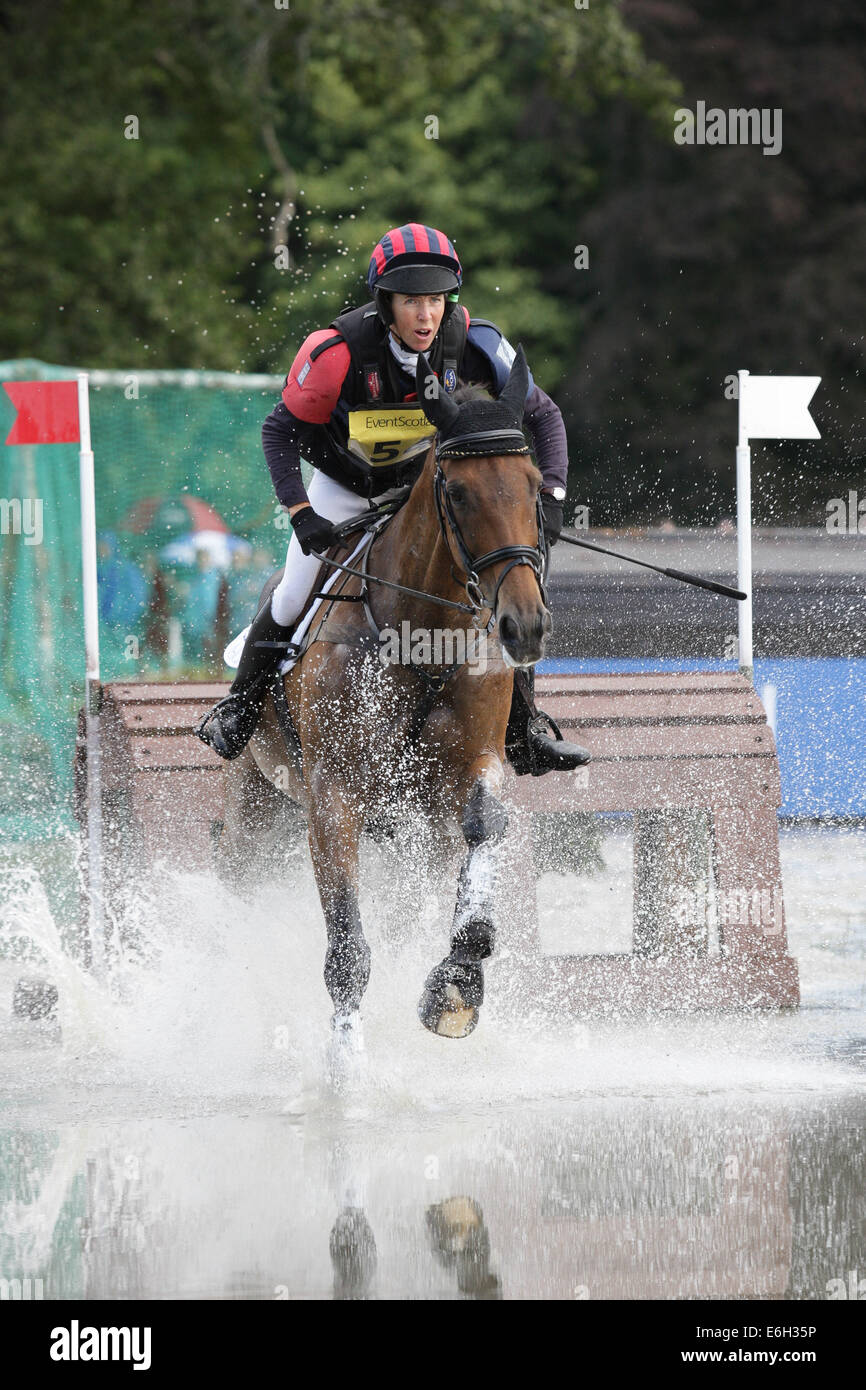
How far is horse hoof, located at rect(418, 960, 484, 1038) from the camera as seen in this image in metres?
5.70

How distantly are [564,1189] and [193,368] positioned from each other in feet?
68.9

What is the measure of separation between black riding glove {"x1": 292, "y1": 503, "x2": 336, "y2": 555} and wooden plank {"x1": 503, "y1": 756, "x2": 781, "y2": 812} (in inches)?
70.7

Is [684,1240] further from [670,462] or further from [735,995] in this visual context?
[670,462]

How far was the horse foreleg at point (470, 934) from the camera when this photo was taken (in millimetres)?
5691

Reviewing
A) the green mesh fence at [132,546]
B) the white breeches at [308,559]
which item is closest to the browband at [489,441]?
the white breeches at [308,559]

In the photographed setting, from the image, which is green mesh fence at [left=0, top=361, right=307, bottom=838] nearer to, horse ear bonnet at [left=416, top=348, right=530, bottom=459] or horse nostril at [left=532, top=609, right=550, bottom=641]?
horse ear bonnet at [left=416, top=348, right=530, bottom=459]

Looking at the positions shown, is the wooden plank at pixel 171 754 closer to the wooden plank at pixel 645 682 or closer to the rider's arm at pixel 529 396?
the wooden plank at pixel 645 682

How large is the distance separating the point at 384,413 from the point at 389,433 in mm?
76

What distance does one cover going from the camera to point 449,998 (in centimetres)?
570

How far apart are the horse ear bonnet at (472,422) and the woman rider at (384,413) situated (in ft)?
0.89

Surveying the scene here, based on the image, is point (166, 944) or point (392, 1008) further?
point (166, 944)

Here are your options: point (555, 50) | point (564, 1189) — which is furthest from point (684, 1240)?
point (555, 50)

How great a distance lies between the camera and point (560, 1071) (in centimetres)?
620

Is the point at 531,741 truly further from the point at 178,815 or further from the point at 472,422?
the point at 178,815
